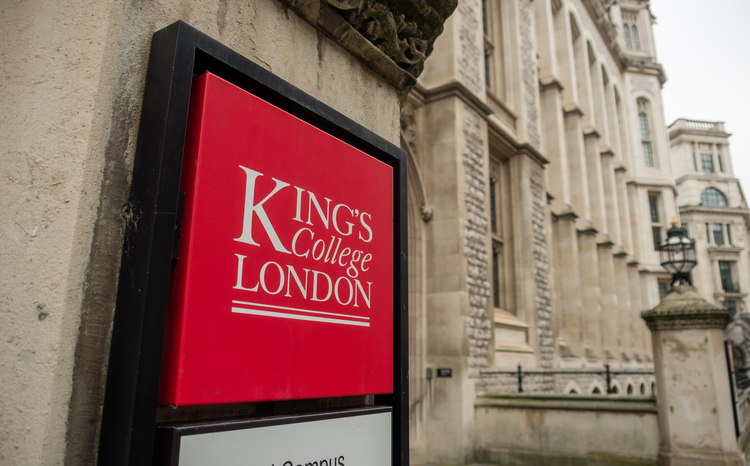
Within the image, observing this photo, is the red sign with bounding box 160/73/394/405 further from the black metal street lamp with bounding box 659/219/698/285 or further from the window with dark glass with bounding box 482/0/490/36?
the window with dark glass with bounding box 482/0/490/36

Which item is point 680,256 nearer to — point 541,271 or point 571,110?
point 541,271

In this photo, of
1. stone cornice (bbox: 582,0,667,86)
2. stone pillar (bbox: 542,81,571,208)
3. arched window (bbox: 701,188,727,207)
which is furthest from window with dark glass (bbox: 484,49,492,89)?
arched window (bbox: 701,188,727,207)

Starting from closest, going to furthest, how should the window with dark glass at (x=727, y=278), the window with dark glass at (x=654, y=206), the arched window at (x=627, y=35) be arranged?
the window with dark glass at (x=654, y=206), the arched window at (x=627, y=35), the window with dark glass at (x=727, y=278)

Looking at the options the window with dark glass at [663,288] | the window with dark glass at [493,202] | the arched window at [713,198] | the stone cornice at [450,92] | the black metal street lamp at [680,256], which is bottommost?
the black metal street lamp at [680,256]

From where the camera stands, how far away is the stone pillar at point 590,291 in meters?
17.8

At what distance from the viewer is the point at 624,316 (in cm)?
2306

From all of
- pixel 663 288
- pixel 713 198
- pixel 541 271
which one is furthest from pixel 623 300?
pixel 713 198

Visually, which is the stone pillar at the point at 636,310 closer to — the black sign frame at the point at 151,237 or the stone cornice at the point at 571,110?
the stone cornice at the point at 571,110

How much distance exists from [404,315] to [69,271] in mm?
1386

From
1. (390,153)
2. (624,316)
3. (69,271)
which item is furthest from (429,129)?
(624,316)

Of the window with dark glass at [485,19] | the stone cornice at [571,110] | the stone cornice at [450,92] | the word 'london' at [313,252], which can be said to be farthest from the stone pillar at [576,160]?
the word 'london' at [313,252]

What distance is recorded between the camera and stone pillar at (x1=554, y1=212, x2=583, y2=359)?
16062mm

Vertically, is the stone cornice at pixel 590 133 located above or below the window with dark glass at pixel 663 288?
above

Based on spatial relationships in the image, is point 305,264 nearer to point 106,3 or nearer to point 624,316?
point 106,3
